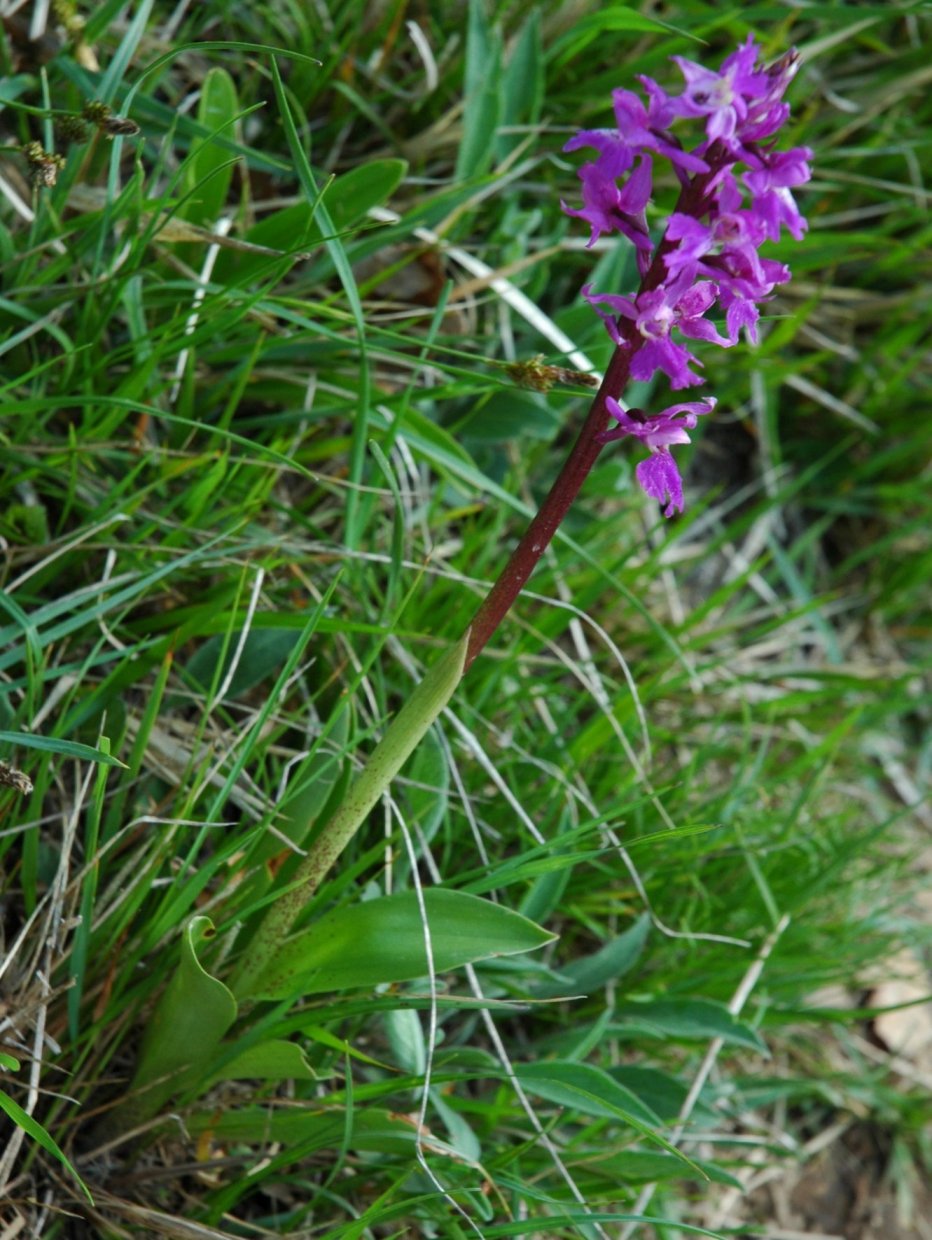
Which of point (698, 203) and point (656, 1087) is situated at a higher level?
point (698, 203)

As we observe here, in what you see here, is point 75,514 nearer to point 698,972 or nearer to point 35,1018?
point 35,1018

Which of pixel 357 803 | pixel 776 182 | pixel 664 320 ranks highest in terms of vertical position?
pixel 776 182

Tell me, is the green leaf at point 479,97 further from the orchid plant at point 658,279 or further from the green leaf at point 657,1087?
the green leaf at point 657,1087

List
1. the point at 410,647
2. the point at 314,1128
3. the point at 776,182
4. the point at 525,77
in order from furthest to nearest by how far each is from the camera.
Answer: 1. the point at 525,77
2. the point at 410,647
3. the point at 314,1128
4. the point at 776,182

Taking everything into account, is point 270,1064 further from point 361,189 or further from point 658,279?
point 361,189

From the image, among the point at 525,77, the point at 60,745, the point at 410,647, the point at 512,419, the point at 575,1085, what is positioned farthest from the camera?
the point at 525,77

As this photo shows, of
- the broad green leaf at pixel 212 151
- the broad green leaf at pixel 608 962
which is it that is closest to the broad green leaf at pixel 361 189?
the broad green leaf at pixel 212 151

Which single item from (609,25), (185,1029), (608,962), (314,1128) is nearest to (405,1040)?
(314,1128)

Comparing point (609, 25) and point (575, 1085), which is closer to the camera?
point (575, 1085)

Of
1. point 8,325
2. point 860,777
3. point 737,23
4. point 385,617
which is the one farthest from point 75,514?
point 860,777
